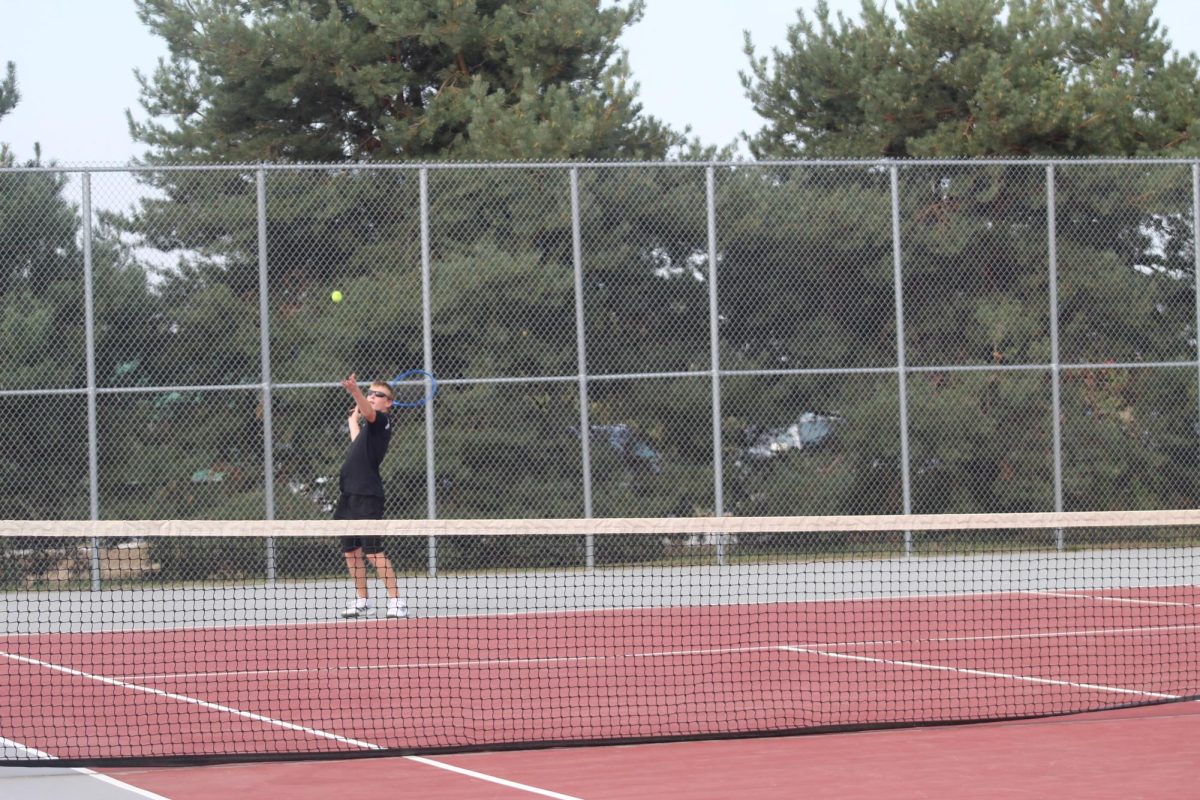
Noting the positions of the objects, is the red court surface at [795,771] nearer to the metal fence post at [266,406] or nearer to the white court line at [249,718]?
the white court line at [249,718]

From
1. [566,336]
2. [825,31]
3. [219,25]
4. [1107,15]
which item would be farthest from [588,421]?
[1107,15]

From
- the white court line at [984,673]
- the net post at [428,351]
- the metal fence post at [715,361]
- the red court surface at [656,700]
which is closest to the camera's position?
the red court surface at [656,700]

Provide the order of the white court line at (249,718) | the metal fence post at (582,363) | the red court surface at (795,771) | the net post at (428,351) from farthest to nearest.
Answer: the metal fence post at (582,363) → the net post at (428,351) → the white court line at (249,718) → the red court surface at (795,771)

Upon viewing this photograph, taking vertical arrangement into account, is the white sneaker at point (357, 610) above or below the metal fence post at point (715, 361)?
below

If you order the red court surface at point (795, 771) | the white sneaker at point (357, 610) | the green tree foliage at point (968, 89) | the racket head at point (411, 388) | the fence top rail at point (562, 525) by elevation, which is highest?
the green tree foliage at point (968, 89)

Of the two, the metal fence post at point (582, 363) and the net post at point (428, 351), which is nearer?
the net post at point (428, 351)

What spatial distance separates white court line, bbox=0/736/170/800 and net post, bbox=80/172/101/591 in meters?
5.51

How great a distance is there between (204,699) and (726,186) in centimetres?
695

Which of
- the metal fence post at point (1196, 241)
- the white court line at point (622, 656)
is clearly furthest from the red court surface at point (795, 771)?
the metal fence post at point (1196, 241)

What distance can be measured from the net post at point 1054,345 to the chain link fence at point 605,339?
1.3 inches

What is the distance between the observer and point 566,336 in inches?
506

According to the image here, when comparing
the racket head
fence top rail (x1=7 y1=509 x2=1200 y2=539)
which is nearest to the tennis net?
fence top rail (x1=7 y1=509 x2=1200 y2=539)

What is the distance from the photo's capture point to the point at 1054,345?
13.4 meters

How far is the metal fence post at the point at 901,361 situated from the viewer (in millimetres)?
13180
